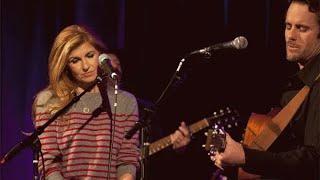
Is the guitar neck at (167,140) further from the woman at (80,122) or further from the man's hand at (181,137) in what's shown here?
the woman at (80,122)

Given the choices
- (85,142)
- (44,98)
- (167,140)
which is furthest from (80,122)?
(167,140)

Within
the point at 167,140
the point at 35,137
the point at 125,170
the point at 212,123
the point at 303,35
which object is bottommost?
the point at 167,140

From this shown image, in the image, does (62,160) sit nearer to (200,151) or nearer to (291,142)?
(291,142)

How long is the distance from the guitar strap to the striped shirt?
0.92 m

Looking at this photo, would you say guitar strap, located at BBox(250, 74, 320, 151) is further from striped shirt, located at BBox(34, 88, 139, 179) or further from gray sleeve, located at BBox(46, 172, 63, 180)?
gray sleeve, located at BBox(46, 172, 63, 180)

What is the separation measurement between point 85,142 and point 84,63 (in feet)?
1.81

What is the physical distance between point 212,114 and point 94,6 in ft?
4.90

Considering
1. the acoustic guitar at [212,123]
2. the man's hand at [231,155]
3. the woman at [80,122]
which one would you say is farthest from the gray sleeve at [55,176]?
the man's hand at [231,155]

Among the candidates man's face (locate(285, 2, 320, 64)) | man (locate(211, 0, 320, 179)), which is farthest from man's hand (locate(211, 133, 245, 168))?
man's face (locate(285, 2, 320, 64))

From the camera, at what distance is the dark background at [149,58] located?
5.29 meters

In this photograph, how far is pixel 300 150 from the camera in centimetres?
307

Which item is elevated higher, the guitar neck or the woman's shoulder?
the woman's shoulder

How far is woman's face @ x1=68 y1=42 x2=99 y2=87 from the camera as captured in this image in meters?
4.04

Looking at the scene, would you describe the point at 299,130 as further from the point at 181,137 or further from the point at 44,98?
the point at 181,137
